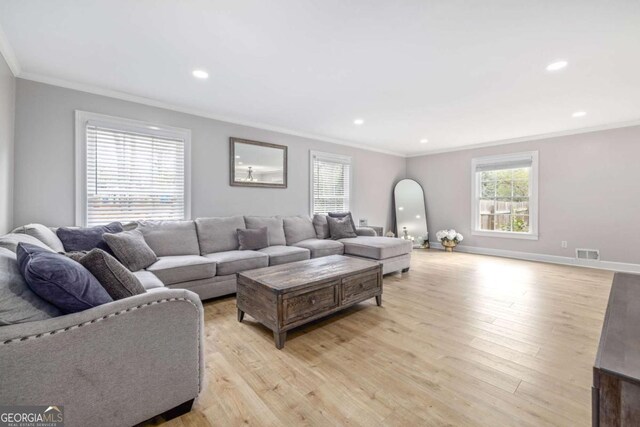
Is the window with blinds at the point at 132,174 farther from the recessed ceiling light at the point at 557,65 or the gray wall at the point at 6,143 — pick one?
the recessed ceiling light at the point at 557,65

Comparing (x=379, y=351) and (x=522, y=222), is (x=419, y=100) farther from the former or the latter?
(x=522, y=222)

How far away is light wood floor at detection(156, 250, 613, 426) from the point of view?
148 cm

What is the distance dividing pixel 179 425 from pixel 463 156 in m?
6.71

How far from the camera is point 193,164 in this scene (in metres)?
3.90

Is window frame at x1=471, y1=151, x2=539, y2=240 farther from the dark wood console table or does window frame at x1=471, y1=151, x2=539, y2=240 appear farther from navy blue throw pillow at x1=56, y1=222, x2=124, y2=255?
navy blue throw pillow at x1=56, y1=222, x2=124, y2=255

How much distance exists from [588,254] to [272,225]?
543 centimetres

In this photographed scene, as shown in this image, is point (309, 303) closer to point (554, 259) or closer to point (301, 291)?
point (301, 291)

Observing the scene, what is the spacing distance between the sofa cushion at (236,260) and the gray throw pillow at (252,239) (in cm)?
19

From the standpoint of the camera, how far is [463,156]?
627 cm

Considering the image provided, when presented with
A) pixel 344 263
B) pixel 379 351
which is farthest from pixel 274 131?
pixel 379 351

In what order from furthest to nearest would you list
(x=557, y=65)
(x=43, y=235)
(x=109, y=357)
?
(x=557, y=65) < (x=43, y=235) < (x=109, y=357)

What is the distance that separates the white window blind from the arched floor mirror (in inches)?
191

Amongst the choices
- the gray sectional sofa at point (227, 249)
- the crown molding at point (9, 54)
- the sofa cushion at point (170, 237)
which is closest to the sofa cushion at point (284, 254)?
the gray sectional sofa at point (227, 249)

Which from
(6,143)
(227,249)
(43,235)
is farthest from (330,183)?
(6,143)
